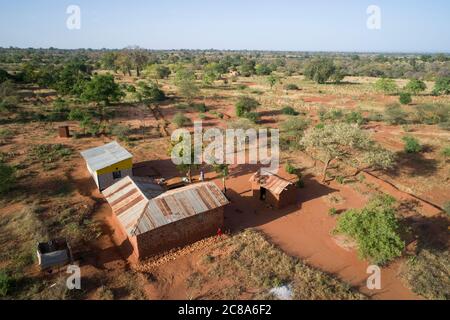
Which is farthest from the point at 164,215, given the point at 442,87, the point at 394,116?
the point at 442,87

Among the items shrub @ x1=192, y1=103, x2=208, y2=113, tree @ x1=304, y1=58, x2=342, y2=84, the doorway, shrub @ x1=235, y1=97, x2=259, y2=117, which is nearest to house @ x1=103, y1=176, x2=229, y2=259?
the doorway

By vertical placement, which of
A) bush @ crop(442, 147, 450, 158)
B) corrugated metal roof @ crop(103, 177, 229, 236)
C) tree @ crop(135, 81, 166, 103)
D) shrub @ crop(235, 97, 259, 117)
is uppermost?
tree @ crop(135, 81, 166, 103)

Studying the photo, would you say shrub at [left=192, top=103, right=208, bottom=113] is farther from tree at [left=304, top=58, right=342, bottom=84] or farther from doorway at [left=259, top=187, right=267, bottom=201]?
tree at [left=304, top=58, right=342, bottom=84]

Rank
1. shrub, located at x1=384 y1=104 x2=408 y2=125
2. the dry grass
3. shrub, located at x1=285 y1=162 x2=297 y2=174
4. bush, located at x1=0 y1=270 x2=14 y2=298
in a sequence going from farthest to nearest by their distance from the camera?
shrub, located at x1=384 y1=104 x2=408 y2=125 < shrub, located at x1=285 y1=162 x2=297 y2=174 < the dry grass < bush, located at x1=0 y1=270 x2=14 y2=298

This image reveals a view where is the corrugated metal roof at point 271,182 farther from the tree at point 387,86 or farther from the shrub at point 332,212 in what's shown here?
the tree at point 387,86

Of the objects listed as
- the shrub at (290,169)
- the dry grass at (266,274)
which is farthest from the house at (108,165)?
the shrub at (290,169)

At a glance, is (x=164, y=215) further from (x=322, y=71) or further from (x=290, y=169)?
(x=322, y=71)
